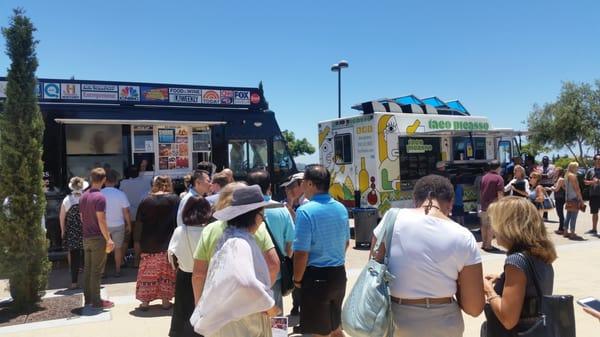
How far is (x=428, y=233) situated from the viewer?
8.82 ft

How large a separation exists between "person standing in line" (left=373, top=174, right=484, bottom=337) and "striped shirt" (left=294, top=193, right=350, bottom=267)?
1.24 meters

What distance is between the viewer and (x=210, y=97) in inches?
390

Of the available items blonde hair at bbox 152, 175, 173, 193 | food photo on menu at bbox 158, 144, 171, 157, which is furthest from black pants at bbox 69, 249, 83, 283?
food photo on menu at bbox 158, 144, 171, 157

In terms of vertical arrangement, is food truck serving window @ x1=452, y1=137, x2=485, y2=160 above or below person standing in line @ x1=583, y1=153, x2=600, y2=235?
above

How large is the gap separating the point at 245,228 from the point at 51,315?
4366mm

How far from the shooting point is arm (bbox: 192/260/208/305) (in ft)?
9.77

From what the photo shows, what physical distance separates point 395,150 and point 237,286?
31.2ft

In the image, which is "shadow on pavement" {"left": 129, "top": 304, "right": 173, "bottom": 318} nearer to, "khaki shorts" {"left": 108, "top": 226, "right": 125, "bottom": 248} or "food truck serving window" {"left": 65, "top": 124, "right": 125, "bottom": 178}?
"khaki shorts" {"left": 108, "top": 226, "right": 125, "bottom": 248}

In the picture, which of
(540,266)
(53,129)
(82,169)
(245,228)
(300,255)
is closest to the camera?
(540,266)

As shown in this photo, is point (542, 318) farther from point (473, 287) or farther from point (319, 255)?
point (319, 255)

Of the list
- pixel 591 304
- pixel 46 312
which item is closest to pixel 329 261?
pixel 591 304

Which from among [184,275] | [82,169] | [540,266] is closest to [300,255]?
[184,275]

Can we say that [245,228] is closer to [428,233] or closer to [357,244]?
[428,233]

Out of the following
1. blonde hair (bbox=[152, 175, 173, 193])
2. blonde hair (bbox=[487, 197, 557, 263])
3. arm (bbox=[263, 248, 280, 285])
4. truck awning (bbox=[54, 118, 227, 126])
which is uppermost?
truck awning (bbox=[54, 118, 227, 126])
